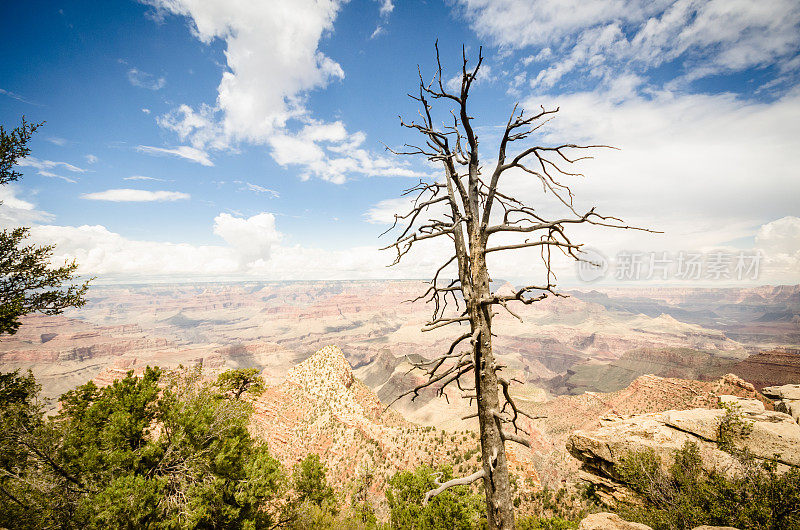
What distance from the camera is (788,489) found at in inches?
434

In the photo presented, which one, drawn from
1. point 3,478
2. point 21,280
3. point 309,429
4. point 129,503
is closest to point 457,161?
point 129,503

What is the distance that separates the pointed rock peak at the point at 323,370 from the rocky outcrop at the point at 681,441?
33864mm

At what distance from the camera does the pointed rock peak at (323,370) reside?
43.5 meters

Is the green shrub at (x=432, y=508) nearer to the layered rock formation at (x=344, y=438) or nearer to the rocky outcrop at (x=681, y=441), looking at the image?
the rocky outcrop at (x=681, y=441)

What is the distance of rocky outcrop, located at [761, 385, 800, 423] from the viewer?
20627 mm

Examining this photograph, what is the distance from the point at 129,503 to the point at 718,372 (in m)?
143

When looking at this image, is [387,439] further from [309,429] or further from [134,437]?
[134,437]

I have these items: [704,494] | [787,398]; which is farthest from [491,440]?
[787,398]

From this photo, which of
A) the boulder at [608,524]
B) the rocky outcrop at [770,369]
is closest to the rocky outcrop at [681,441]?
the boulder at [608,524]

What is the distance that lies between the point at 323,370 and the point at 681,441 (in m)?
41.2

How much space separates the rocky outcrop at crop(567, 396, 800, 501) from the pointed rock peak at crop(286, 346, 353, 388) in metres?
33.9

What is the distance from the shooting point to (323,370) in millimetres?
45031

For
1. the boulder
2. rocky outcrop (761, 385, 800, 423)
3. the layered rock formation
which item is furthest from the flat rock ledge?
the layered rock formation

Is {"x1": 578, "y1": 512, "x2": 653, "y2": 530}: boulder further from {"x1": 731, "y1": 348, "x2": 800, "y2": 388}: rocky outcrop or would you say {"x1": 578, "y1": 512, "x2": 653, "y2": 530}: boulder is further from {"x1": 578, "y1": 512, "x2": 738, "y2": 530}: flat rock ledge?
{"x1": 731, "y1": 348, "x2": 800, "y2": 388}: rocky outcrop
